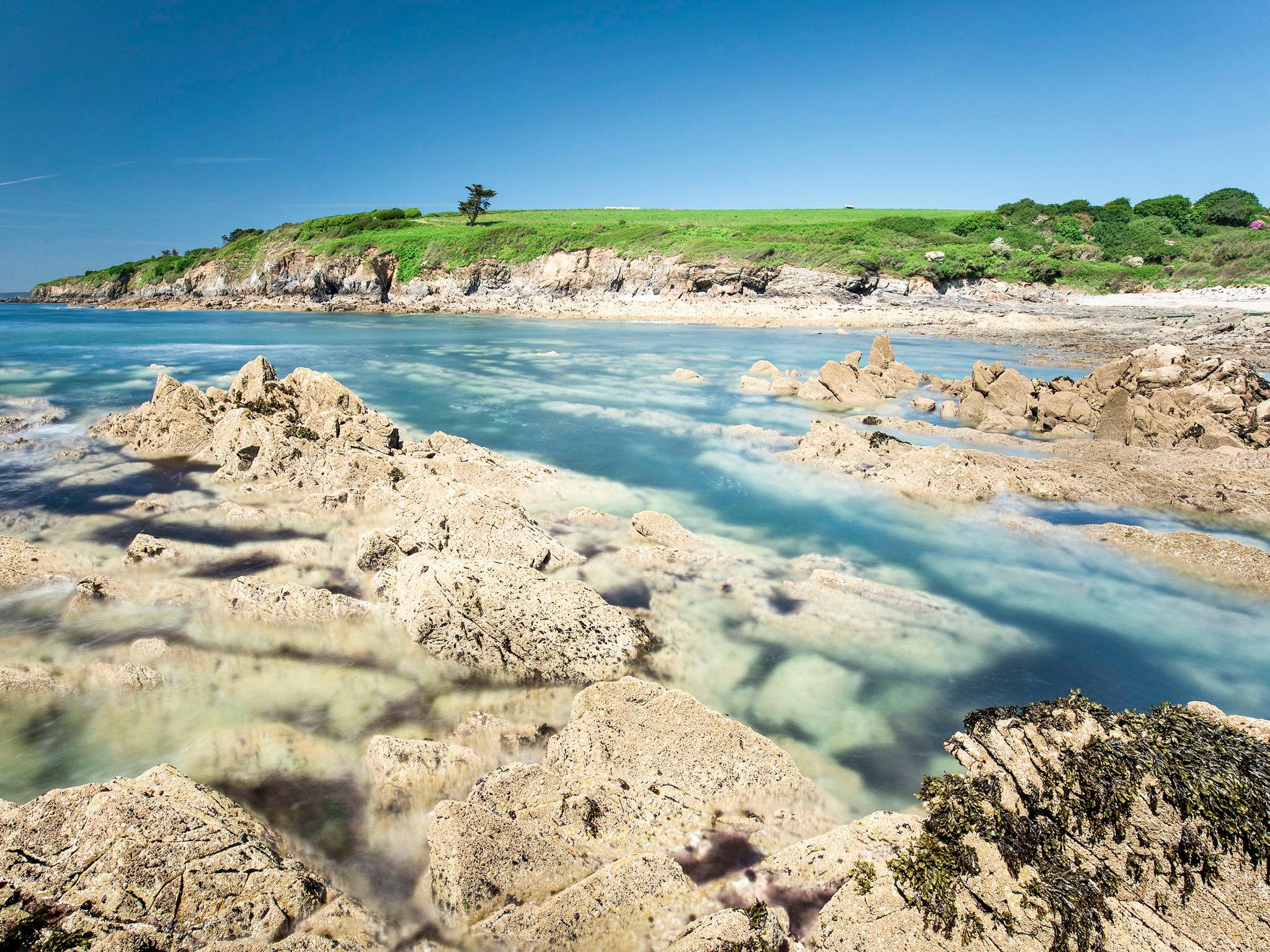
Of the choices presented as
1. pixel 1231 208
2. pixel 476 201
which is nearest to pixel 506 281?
pixel 476 201

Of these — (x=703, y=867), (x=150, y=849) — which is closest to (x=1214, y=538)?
(x=703, y=867)

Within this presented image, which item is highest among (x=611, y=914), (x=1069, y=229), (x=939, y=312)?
(x=1069, y=229)

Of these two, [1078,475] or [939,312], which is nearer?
[1078,475]

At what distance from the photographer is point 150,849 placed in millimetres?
3090

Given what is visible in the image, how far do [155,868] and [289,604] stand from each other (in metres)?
3.52

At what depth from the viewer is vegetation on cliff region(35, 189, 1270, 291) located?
49.2 meters

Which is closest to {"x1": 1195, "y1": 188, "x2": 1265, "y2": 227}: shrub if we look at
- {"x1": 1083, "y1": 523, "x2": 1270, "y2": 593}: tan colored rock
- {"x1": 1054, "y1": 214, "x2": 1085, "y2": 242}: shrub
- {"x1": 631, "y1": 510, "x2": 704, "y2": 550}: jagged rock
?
{"x1": 1054, "y1": 214, "x2": 1085, "y2": 242}: shrub

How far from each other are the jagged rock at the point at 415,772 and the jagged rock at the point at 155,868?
0.72 meters

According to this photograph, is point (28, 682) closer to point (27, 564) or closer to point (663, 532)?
point (27, 564)

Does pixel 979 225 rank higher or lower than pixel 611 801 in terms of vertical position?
higher

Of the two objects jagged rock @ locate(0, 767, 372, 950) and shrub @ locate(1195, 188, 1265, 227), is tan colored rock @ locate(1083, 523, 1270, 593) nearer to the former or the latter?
jagged rock @ locate(0, 767, 372, 950)

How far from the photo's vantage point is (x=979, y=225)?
209 ft

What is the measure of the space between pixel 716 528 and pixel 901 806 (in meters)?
5.51

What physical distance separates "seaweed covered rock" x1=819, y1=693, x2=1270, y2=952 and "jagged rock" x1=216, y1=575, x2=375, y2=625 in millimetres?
5198
